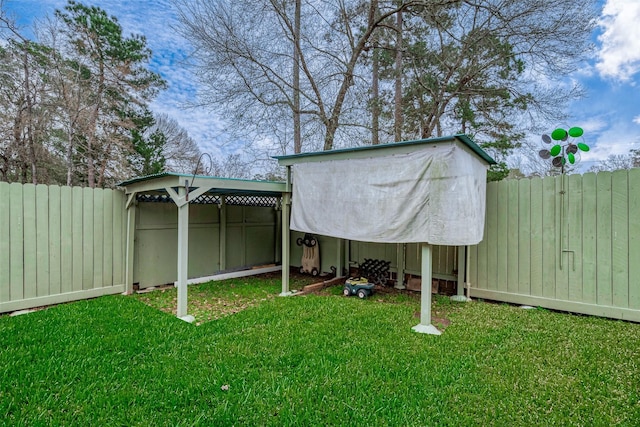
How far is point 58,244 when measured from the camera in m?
4.61

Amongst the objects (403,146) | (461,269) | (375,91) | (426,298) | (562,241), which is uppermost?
(375,91)

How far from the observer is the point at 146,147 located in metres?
12.1

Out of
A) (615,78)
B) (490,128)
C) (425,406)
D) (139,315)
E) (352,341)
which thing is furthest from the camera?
(490,128)

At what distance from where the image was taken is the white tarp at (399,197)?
12.0 ft

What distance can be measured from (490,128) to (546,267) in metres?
6.07

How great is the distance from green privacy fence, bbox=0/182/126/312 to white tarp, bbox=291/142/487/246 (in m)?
3.27

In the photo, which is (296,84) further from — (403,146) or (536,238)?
(536,238)

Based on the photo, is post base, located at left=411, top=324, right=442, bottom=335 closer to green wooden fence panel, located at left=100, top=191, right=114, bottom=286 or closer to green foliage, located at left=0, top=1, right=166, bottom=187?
green wooden fence panel, located at left=100, top=191, right=114, bottom=286

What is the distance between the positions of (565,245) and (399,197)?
2514 millimetres

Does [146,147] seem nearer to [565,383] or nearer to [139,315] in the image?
[139,315]

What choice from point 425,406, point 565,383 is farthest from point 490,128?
point 425,406

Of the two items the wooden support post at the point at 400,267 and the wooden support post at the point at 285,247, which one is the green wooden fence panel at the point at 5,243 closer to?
the wooden support post at the point at 285,247

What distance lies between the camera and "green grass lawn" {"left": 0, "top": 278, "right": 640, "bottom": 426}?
6.97ft

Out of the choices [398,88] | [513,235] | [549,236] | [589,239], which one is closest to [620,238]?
[589,239]
